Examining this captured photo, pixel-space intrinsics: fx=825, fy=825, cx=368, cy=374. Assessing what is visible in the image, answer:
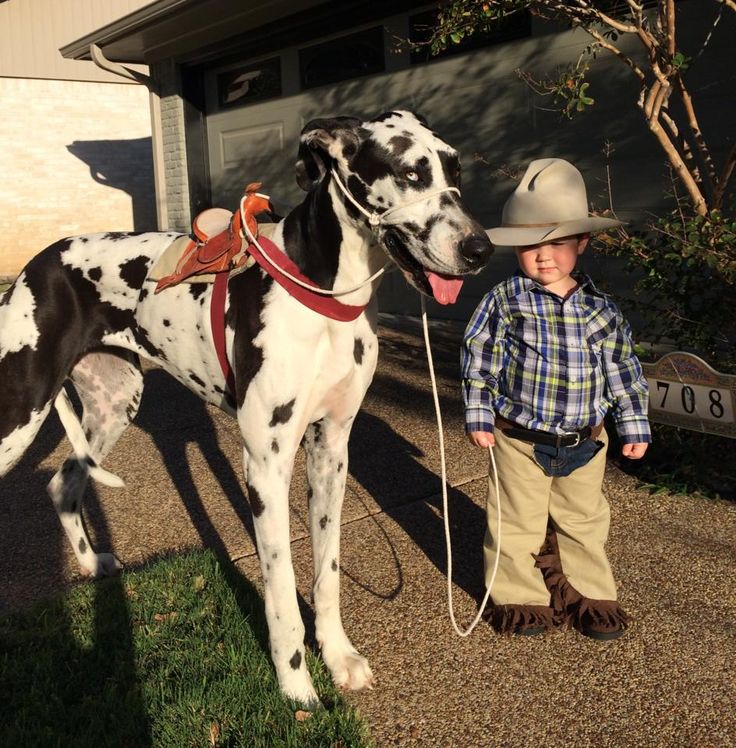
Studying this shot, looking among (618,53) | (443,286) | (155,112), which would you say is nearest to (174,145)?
(155,112)

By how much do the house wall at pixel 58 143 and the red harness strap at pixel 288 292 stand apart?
54.9ft

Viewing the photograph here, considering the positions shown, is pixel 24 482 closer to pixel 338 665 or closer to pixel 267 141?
pixel 338 665

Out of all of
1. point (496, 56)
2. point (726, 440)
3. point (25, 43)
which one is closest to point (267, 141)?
point (496, 56)

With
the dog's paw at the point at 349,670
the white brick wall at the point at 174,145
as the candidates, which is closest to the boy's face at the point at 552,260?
the dog's paw at the point at 349,670

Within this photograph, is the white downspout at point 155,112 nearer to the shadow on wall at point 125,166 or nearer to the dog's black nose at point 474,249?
the shadow on wall at point 125,166

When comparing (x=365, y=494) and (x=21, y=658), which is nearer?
(x=21, y=658)

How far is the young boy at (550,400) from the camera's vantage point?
10.1ft

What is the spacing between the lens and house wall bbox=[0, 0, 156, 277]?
1872cm

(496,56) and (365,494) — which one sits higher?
(496,56)

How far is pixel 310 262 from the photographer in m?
2.83

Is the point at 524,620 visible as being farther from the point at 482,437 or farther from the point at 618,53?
the point at 618,53

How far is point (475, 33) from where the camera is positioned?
8406 millimetres

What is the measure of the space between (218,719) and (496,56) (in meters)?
7.22

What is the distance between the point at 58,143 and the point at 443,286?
19120 millimetres
